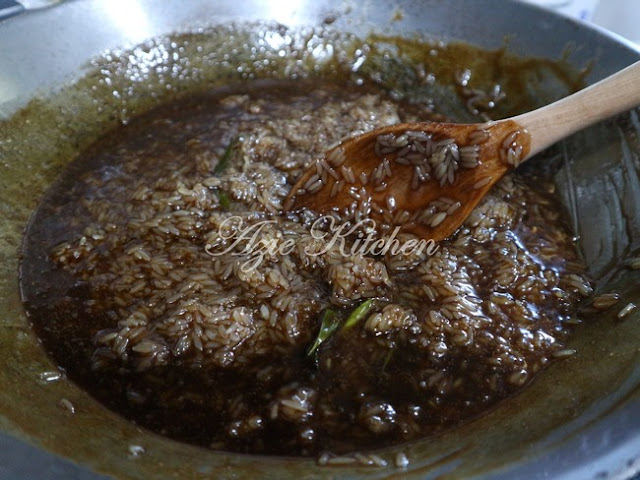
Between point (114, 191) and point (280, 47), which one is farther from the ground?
point (280, 47)

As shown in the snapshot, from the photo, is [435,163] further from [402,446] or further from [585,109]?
[402,446]

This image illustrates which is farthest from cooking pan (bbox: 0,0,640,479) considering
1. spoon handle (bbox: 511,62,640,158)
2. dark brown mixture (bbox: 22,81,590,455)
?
spoon handle (bbox: 511,62,640,158)

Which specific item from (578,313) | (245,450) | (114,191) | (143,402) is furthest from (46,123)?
(578,313)

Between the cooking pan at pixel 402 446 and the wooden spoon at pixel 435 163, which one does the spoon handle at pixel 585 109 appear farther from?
the cooking pan at pixel 402 446

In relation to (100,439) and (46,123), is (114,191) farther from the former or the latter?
(100,439)

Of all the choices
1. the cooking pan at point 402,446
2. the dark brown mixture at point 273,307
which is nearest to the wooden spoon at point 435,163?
the dark brown mixture at point 273,307

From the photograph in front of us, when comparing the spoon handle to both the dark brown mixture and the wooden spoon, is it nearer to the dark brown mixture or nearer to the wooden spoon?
the wooden spoon
